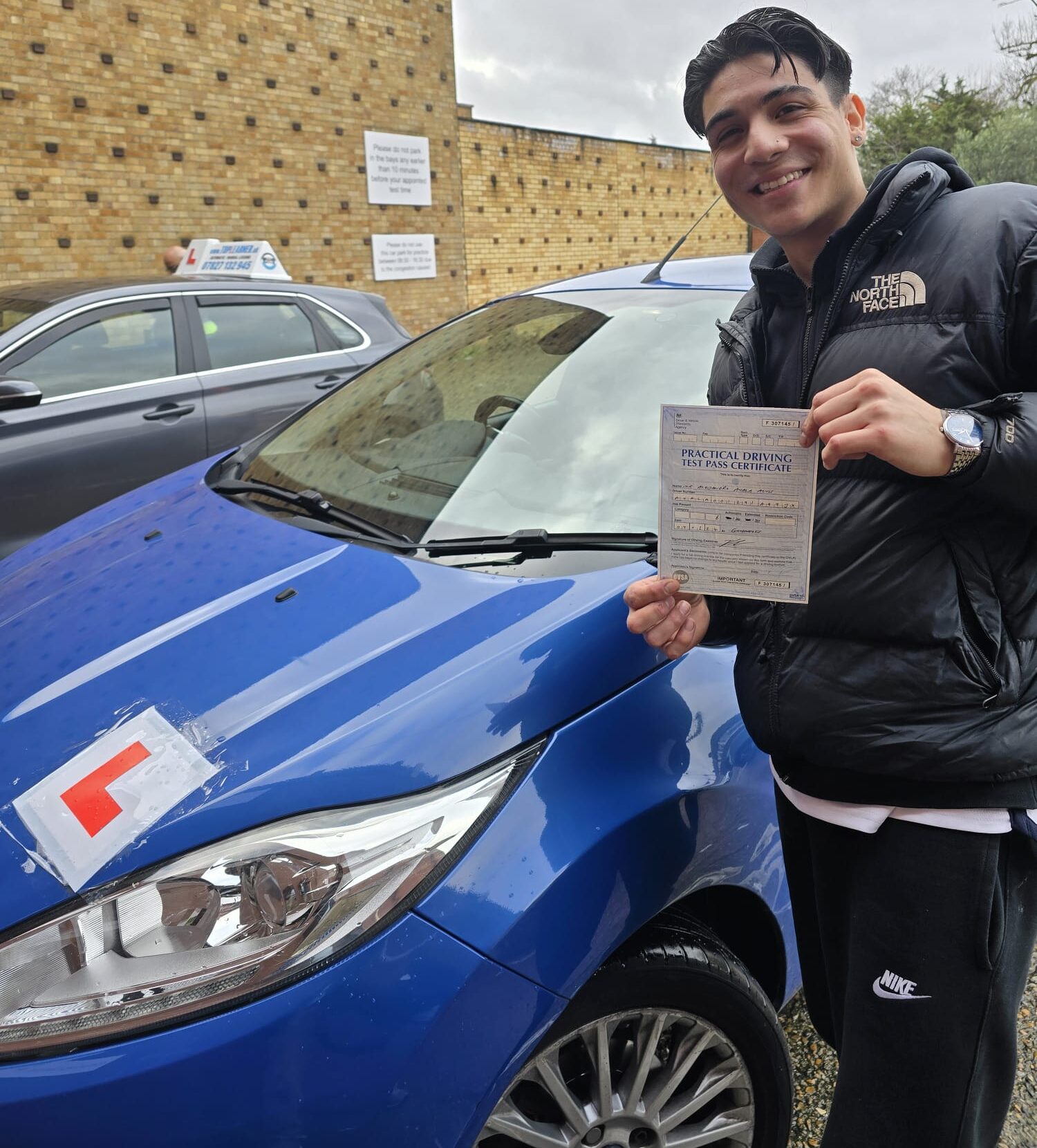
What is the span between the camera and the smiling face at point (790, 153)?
1200 mm

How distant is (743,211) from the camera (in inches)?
50.7

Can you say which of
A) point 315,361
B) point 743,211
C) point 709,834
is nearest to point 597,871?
point 709,834

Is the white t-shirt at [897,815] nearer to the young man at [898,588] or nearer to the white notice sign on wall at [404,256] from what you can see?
the young man at [898,588]

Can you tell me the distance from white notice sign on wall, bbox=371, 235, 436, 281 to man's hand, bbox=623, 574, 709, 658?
42.2 ft

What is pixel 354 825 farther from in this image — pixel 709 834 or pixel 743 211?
pixel 743 211

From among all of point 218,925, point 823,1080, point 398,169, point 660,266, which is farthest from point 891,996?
point 398,169

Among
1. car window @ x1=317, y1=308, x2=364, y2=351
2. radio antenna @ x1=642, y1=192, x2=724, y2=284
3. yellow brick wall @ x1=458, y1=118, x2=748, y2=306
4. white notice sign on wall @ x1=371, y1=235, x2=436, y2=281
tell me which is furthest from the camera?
yellow brick wall @ x1=458, y1=118, x2=748, y2=306

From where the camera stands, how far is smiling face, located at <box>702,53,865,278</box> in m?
1.20

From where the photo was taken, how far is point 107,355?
453 cm

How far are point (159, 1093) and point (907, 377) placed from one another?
1.21 meters

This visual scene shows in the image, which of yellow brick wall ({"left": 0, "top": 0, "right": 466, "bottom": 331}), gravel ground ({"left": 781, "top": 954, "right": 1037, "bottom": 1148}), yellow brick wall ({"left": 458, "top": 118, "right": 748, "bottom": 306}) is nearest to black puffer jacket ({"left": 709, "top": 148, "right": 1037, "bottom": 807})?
gravel ground ({"left": 781, "top": 954, "right": 1037, "bottom": 1148})

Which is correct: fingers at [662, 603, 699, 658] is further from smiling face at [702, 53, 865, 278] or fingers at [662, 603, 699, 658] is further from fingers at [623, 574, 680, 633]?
smiling face at [702, 53, 865, 278]

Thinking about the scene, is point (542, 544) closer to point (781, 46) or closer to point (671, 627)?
point (671, 627)

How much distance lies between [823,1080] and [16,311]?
15.4ft
